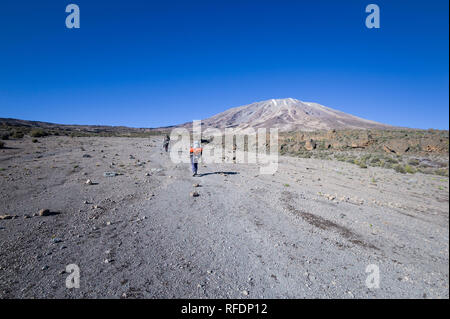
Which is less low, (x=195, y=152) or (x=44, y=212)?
(x=195, y=152)

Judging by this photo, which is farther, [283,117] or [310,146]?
[283,117]

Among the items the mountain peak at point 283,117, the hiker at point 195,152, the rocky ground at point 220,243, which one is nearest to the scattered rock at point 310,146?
the rocky ground at point 220,243

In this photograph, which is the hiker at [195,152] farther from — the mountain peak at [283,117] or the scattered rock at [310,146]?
the mountain peak at [283,117]

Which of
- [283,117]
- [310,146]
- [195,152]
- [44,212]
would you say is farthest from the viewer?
[283,117]

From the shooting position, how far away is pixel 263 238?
4.11 meters

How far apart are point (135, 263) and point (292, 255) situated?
8.82 ft

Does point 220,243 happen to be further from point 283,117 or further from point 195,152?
point 283,117

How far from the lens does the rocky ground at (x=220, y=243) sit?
2576 millimetres

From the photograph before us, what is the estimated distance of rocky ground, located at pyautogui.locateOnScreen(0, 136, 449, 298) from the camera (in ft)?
8.45

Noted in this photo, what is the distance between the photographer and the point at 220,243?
12.7 feet

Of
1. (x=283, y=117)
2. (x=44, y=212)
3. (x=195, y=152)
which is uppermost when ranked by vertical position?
(x=283, y=117)

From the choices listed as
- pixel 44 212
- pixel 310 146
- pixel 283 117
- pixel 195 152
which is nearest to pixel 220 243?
pixel 44 212
